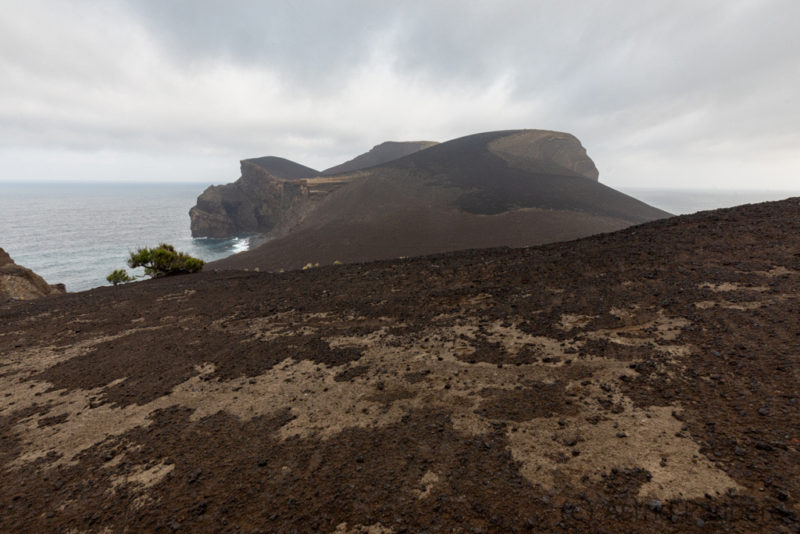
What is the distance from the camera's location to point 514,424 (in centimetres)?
437

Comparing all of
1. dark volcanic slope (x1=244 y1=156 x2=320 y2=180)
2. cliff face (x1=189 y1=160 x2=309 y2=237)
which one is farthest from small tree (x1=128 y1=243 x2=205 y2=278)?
dark volcanic slope (x1=244 y1=156 x2=320 y2=180)

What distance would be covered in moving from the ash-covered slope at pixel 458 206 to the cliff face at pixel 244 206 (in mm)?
17523

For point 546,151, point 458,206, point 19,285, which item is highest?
point 546,151

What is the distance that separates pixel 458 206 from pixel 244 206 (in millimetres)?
63516

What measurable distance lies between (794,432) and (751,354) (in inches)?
67.6

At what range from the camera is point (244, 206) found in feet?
295

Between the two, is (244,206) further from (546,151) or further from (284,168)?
(546,151)

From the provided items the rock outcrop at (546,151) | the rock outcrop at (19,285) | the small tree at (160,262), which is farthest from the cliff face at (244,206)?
the rock outcrop at (19,285)

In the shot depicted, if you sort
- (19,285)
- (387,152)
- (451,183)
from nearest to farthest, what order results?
(19,285) < (451,183) < (387,152)

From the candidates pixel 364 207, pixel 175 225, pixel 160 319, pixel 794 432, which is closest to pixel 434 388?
pixel 794 432

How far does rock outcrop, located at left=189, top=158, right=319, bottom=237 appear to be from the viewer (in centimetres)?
8119

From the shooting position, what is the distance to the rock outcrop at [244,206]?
81188 millimetres

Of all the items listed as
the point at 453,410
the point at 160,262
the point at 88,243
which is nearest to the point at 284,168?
the point at 88,243

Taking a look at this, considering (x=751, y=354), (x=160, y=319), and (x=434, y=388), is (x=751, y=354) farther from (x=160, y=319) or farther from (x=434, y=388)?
(x=160, y=319)
